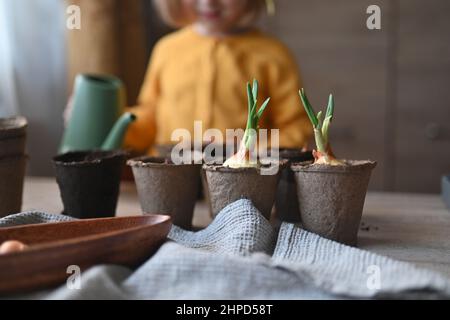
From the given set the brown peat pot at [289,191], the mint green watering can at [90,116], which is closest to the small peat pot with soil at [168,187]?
the brown peat pot at [289,191]

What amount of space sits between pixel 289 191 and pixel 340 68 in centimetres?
104

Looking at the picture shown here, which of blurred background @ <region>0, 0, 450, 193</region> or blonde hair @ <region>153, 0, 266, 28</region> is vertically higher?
blonde hair @ <region>153, 0, 266, 28</region>

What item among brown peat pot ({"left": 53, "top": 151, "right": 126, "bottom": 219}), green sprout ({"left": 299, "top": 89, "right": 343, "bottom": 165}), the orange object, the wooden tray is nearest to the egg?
the wooden tray

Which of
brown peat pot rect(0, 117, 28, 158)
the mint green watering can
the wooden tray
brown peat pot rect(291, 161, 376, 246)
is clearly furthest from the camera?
the mint green watering can

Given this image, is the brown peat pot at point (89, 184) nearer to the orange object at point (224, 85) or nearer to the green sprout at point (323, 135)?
the green sprout at point (323, 135)

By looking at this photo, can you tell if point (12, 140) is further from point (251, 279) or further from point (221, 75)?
point (221, 75)

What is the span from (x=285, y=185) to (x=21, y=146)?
37cm

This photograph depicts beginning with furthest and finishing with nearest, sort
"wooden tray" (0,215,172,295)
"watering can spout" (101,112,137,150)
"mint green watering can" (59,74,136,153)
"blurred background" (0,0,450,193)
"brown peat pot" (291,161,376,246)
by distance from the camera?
"blurred background" (0,0,450,193), "mint green watering can" (59,74,136,153), "watering can spout" (101,112,137,150), "brown peat pot" (291,161,376,246), "wooden tray" (0,215,172,295)

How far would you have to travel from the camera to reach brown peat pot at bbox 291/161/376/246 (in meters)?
0.61

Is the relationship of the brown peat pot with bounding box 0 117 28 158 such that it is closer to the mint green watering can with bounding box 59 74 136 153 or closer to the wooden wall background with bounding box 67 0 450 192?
the mint green watering can with bounding box 59 74 136 153

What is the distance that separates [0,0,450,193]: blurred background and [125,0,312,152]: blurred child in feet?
1.32

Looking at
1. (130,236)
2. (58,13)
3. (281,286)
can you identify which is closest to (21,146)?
(130,236)

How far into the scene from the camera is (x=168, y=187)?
0.69 m

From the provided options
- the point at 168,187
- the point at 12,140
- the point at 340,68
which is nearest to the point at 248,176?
the point at 168,187
